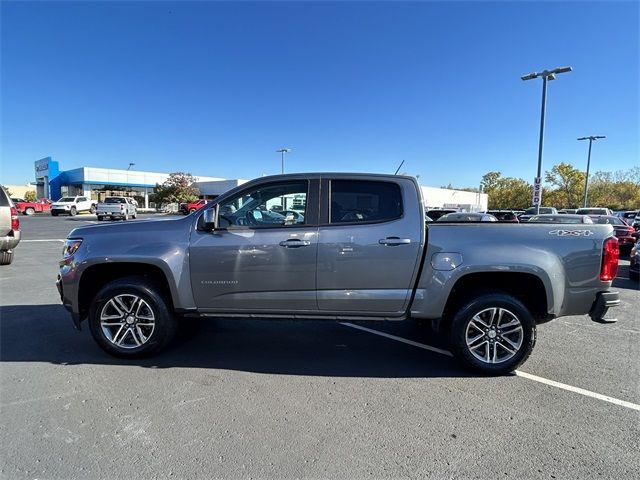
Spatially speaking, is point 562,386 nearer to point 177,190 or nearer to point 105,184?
point 177,190

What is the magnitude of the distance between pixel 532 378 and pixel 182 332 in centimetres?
401

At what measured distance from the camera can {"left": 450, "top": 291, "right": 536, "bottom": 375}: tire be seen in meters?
3.75

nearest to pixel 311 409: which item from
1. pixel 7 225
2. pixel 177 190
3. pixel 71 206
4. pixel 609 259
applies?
pixel 609 259

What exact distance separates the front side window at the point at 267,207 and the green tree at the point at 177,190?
4751 centimetres

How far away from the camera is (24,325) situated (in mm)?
5152

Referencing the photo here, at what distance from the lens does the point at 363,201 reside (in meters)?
3.98

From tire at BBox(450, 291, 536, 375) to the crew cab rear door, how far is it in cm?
61

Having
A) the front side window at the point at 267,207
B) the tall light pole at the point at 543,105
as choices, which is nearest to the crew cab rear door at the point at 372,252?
the front side window at the point at 267,207

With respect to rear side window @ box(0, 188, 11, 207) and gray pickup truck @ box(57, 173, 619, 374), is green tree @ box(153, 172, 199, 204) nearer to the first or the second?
rear side window @ box(0, 188, 11, 207)

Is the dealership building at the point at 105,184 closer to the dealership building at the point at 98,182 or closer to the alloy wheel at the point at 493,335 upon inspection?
the dealership building at the point at 98,182

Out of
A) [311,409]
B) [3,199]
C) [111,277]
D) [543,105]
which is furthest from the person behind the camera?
[543,105]

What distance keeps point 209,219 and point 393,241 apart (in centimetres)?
→ 185

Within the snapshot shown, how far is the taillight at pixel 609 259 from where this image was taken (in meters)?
3.65

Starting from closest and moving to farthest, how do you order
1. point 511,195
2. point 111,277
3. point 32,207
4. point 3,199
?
point 111,277 < point 3,199 < point 32,207 < point 511,195
